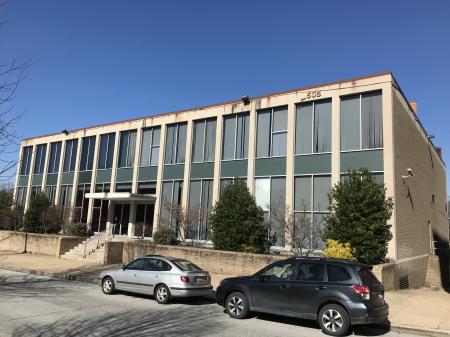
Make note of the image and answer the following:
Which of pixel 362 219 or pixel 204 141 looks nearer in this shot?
pixel 362 219

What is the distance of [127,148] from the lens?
103ft

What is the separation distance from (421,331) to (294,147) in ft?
43.5

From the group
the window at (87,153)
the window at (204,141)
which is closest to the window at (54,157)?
the window at (87,153)

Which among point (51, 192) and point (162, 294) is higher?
point (51, 192)

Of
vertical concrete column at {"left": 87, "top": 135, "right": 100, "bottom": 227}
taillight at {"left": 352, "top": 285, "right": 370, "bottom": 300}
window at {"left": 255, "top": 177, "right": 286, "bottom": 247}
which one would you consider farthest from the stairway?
taillight at {"left": 352, "top": 285, "right": 370, "bottom": 300}

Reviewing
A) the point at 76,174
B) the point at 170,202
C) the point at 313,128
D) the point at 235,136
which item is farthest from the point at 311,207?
the point at 76,174

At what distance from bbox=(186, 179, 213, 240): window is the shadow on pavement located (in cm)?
1368

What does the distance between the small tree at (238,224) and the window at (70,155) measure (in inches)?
772

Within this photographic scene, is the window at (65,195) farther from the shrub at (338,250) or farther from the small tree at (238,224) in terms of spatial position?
the shrub at (338,250)

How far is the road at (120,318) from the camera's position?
8.88 m

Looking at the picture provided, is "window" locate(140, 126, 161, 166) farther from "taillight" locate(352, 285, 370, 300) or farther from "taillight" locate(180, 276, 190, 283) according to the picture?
"taillight" locate(352, 285, 370, 300)

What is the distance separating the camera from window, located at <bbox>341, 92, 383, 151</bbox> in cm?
1994

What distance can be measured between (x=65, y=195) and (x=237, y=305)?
28.3 meters

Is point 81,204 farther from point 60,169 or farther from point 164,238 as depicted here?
point 164,238
